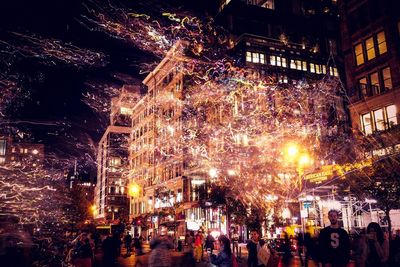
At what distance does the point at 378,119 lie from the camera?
29.2 meters

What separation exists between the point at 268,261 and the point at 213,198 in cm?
2311

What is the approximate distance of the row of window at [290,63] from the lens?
56781 mm

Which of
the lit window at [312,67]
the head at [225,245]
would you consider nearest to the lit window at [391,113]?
the head at [225,245]

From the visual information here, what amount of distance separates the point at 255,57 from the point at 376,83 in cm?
2836

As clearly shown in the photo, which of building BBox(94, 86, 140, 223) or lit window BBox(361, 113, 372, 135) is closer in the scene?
lit window BBox(361, 113, 372, 135)

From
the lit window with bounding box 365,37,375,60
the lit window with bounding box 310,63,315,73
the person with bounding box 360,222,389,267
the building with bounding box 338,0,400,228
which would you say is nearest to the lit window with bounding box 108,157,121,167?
the lit window with bounding box 310,63,315,73

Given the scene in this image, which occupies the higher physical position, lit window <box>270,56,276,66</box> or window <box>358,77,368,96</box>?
lit window <box>270,56,276,66</box>

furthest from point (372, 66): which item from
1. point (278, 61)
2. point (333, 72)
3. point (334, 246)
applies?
point (333, 72)

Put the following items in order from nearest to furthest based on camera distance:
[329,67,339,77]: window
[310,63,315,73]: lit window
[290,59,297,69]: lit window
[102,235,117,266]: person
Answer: [102,235,117,266]: person
[290,59,297,69]: lit window
[310,63,315,73]: lit window
[329,67,339,77]: window

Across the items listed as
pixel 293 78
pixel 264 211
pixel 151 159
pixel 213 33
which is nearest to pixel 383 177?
pixel 264 211

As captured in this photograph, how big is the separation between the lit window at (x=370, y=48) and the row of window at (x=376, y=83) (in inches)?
60.1

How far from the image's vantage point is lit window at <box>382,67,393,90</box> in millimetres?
28891

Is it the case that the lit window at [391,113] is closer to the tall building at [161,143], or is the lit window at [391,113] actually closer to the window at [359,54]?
the window at [359,54]

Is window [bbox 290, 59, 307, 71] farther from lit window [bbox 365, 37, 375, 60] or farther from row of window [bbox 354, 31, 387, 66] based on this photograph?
lit window [bbox 365, 37, 375, 60]
